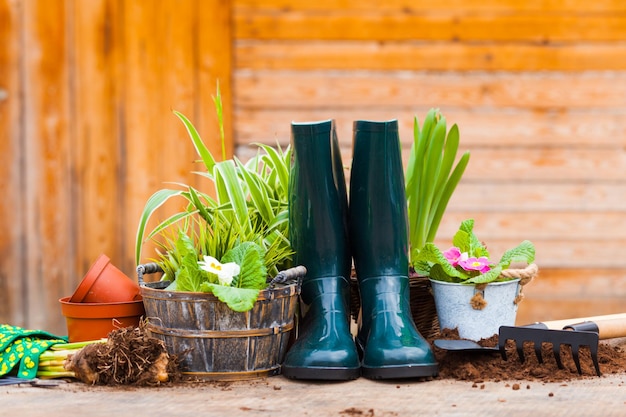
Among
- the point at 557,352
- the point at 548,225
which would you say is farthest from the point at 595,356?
the point at 548,225

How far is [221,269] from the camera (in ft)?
4.40

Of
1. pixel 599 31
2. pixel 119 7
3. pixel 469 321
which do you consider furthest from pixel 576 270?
pixel 119 7

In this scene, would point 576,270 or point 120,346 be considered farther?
point 576,270

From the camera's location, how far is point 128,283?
1.60 metres

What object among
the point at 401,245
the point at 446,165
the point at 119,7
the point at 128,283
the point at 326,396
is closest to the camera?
the point at 326,396

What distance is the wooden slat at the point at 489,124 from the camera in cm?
304

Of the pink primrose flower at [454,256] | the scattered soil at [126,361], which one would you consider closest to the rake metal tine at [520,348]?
the pink primrose flower at [454,256]

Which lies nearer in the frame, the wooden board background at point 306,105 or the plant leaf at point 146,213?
the plant leaf at point 146,213

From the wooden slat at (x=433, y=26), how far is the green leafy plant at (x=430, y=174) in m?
1.31

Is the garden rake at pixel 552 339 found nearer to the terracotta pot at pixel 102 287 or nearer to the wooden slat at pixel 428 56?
the terracotta pot at pixel 102 287

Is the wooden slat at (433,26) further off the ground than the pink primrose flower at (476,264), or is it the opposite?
the wooden slat at (433,26)

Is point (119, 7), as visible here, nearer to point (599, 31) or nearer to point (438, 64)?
point (438, 64)

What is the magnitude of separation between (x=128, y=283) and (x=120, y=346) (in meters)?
0.30

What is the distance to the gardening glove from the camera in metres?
1.40
